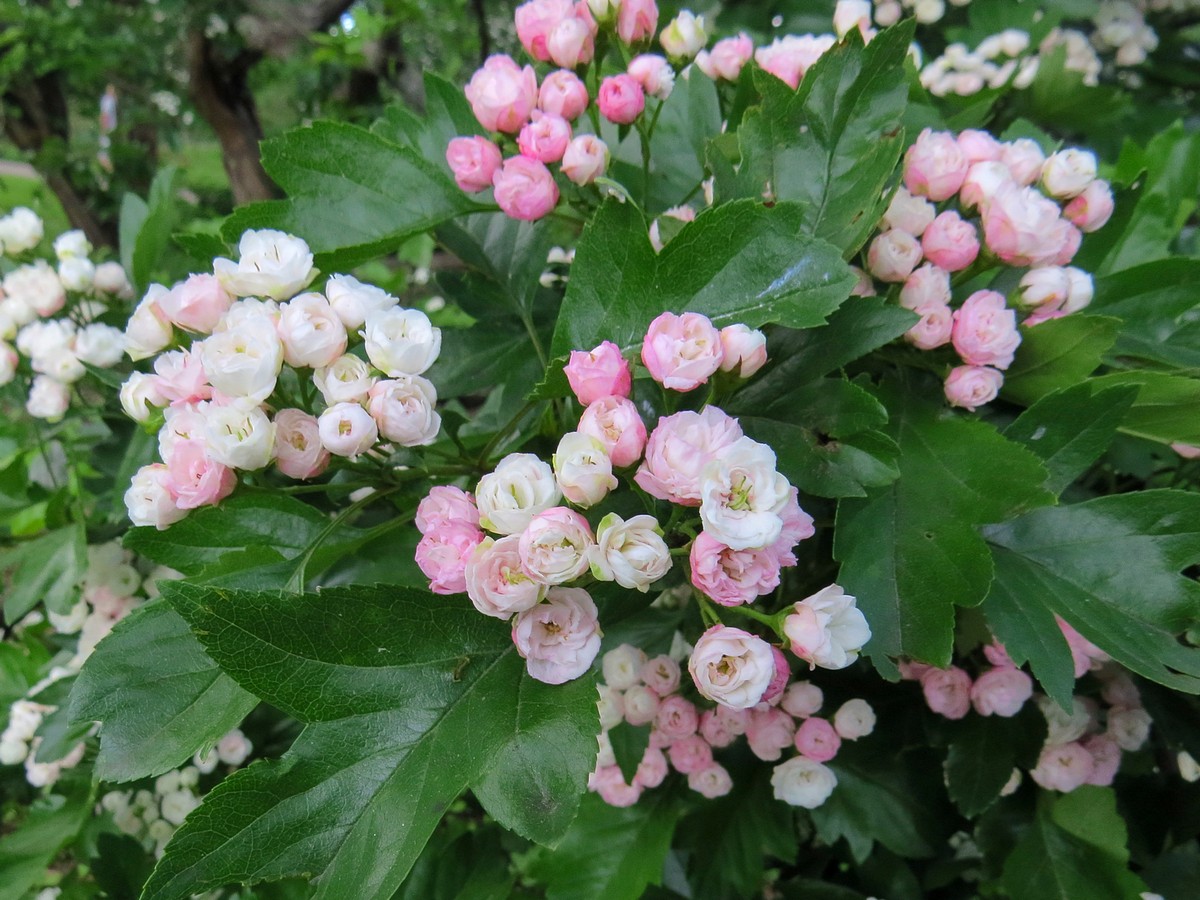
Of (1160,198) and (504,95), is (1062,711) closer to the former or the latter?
(1160,198)

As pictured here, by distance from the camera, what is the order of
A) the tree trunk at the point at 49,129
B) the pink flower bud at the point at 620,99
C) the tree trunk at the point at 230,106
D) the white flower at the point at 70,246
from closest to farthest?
the pink flower bud at the point at 620,99
the white flower at the point at 70,246
the tree trunk at the point at 230,106
the tree trunk at the point at 49,129

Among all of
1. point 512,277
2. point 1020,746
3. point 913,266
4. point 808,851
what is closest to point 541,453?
point 512,277

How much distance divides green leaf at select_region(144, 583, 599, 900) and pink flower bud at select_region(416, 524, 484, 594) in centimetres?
4

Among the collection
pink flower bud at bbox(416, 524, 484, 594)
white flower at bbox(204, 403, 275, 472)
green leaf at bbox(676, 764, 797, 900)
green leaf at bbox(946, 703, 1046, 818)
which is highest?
white flower at bbox(204, 403, 275, 472)

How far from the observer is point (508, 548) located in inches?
17.9

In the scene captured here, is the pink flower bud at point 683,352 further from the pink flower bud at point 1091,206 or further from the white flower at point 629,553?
the pink flower bud at point 1091,206

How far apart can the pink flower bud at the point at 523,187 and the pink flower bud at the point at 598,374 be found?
0.18 meters

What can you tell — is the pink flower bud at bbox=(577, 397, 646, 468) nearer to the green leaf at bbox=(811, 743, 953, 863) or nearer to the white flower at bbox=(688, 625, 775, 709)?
the white flower at bbox=(688, 625, 775, 709)

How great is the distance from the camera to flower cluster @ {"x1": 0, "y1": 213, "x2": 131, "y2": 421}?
920 millimetres

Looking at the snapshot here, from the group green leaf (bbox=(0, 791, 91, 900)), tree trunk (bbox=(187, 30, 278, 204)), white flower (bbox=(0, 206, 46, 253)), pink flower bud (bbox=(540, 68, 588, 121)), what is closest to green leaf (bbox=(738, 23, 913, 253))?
pink flower bud (bbox=(540, 68, 588, 121))

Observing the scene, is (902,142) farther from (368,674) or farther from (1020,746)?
(1020,746)

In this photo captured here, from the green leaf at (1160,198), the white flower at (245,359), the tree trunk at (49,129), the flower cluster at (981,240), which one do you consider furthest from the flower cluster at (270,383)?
the tree trunk at (49,129)

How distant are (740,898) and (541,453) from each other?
61 centimetres

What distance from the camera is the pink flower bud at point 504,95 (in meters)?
0.64
